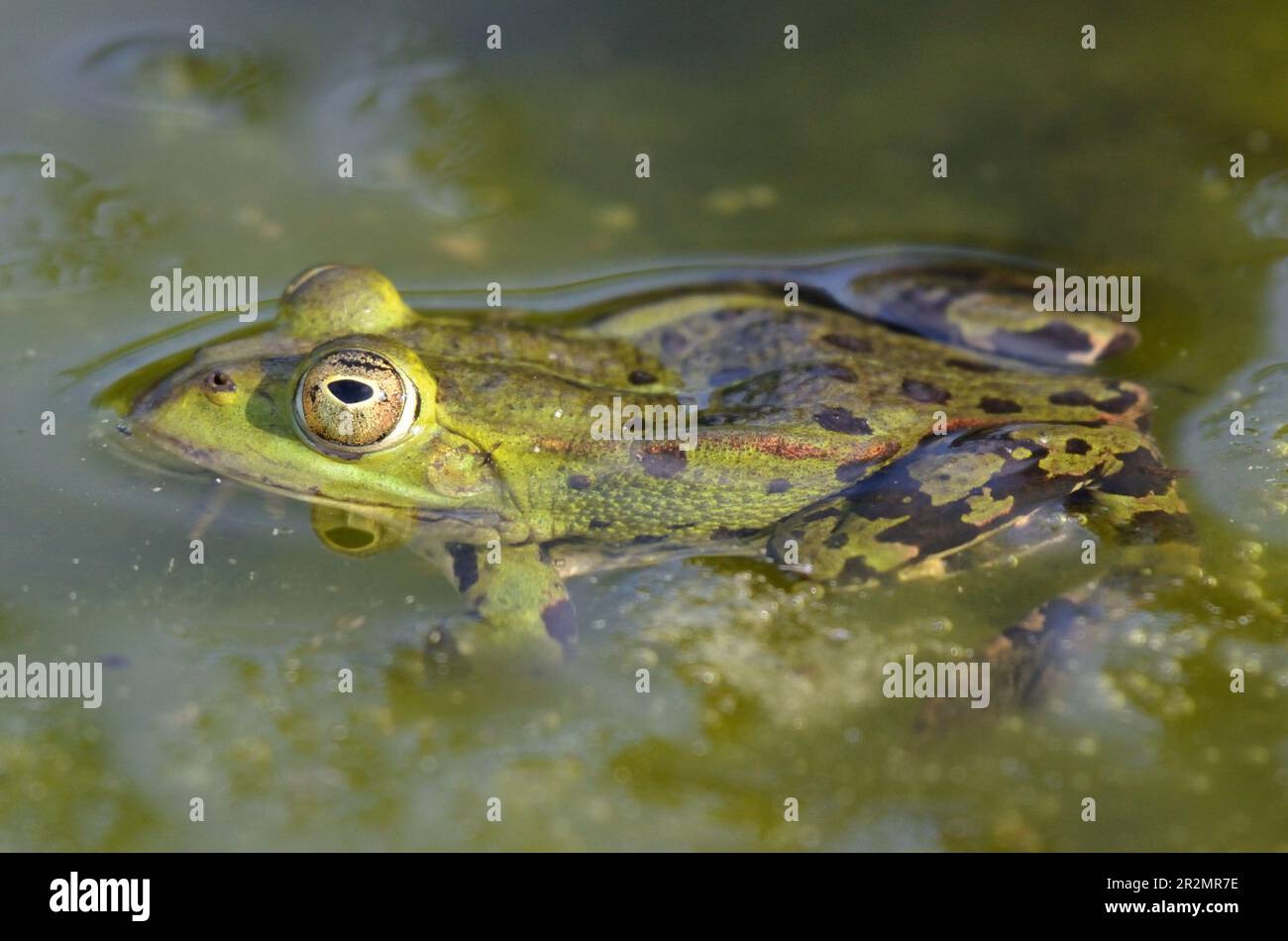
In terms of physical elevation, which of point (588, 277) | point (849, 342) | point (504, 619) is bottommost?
point (504, 619)

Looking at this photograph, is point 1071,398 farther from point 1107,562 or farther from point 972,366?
point 1107,562

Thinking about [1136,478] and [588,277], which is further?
[588,277]

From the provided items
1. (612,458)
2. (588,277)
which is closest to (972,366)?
(612,458)

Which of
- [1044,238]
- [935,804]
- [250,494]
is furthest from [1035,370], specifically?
[250,494]

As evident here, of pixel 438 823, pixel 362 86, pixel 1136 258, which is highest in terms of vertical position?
pixel 362 86

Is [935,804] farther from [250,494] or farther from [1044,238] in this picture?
[1044,238]

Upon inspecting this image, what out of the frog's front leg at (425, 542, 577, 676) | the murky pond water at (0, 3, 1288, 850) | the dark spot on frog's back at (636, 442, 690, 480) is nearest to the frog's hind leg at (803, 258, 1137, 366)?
the murky pond water at (0, 3, 1288, 850)
